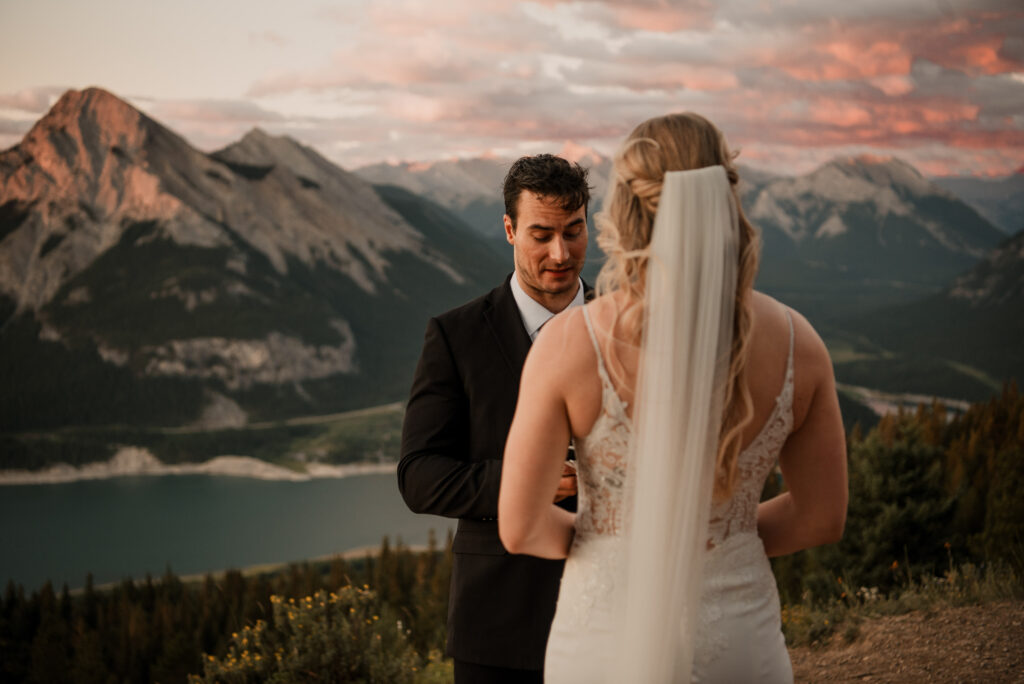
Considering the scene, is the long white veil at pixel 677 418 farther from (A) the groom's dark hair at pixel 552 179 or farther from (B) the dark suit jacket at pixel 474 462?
(A) the groom's dark hair at pixel 552 179

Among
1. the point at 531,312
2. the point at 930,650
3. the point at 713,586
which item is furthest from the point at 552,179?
the point at 930,650

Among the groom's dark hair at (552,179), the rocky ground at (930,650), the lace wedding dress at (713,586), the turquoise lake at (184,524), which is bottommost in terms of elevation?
the turquoise lake at (184,524)

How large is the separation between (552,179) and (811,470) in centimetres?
154

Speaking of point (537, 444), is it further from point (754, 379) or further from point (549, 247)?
point (549, 247)

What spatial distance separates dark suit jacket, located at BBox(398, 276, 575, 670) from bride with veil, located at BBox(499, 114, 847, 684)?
722 millimetres

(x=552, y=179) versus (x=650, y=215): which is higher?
(x=552, y=179)

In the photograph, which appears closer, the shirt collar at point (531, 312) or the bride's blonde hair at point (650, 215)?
the bride's blonde hair at point (650, 215)

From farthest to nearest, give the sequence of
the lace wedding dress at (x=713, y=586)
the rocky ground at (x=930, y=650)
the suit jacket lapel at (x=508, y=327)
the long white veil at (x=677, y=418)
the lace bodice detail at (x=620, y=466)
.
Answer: the rocky ground at (x=930, y=650) < the suit jacket lapel at (x=508, y=327) < the lace wedding dress at (x=713, y=586) < the lace bodice detail at (x=620, y=466) < the long white veil at (x=677, y=418)

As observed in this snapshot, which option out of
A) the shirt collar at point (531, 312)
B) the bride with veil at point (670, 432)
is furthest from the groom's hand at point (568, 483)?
the shirt collar at point (531, 312)

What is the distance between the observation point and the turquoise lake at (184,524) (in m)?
132

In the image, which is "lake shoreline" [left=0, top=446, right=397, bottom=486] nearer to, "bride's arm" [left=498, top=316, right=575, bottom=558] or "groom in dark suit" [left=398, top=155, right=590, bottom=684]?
"groom in dark suit" [left=398, top=155, right=590, bottom=684]

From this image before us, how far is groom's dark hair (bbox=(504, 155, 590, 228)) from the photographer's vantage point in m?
3.36

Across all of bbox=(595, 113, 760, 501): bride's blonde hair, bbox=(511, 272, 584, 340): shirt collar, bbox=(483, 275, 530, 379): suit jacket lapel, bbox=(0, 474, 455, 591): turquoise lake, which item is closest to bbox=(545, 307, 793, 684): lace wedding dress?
bbox=(595, 113, 760, 501): bride's blonde hair

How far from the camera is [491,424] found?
3174 mm
